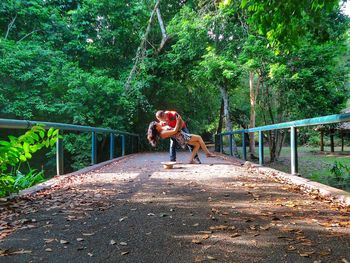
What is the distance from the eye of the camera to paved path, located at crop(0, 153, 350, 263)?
2357 mm

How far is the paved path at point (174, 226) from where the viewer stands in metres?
2.36

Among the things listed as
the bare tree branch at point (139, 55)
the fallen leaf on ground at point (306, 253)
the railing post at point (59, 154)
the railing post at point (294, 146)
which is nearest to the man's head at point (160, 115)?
the railing post at point (59, 154)

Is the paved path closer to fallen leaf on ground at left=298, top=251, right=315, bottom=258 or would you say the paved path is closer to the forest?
fallen leaf on ground at left=298, top=251, right=315, bottom=258

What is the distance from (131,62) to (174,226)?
16.3m

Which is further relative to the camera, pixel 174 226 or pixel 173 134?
pixel 173 134

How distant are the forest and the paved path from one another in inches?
286

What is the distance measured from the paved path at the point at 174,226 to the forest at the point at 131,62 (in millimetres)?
7269

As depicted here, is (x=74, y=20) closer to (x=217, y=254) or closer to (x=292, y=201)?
(x=292, y=201)

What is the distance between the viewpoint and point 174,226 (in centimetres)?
300

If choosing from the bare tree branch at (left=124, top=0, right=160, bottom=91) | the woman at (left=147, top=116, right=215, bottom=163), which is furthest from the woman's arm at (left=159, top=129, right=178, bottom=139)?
the bare tree branch at (left=124, top=0, right=160, bottom=91)

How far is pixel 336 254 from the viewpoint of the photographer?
2316mm

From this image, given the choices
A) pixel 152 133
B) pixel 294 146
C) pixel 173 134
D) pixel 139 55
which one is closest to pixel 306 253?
pixel 294 146

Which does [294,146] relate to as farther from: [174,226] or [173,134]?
[173,134]

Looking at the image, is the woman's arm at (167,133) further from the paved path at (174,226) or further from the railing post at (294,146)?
the paved path at (174,226)
